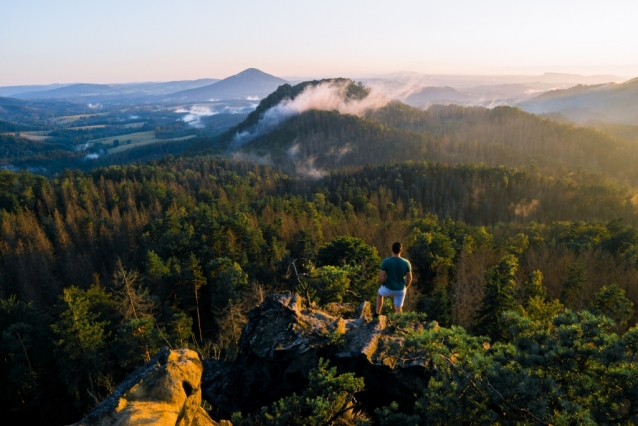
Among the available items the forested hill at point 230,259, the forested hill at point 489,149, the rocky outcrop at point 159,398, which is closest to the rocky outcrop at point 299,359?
the forested hill at point 230,259

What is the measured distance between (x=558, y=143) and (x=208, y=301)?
171995 millimetres

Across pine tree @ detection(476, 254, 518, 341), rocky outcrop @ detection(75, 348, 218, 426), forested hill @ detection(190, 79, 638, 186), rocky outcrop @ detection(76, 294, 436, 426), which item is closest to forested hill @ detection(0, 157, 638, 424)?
pine tree @ detection(476, 254, 518, 341)

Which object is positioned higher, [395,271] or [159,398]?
[395,271]

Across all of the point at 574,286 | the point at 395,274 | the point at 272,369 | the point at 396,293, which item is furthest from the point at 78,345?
the point at 574,286

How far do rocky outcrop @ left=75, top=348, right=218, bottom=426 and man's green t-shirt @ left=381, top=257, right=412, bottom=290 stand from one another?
669 cm

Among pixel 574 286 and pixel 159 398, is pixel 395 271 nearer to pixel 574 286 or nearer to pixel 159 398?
pixel 159 398

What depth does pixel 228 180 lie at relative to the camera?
362 feet

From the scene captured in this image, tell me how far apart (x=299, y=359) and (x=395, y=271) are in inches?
180

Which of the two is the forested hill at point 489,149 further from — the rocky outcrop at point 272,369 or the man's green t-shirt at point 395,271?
the rocky outcrop at point 272,369

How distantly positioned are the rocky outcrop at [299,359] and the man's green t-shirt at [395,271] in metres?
1.48

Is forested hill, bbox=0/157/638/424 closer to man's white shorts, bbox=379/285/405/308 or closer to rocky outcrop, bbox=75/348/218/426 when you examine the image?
man's white shorts, bbox=379/285/405/308

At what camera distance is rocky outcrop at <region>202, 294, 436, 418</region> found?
11.4 meters

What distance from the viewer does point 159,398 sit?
27.8 ft

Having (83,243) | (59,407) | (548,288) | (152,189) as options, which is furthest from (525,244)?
(152,189)
